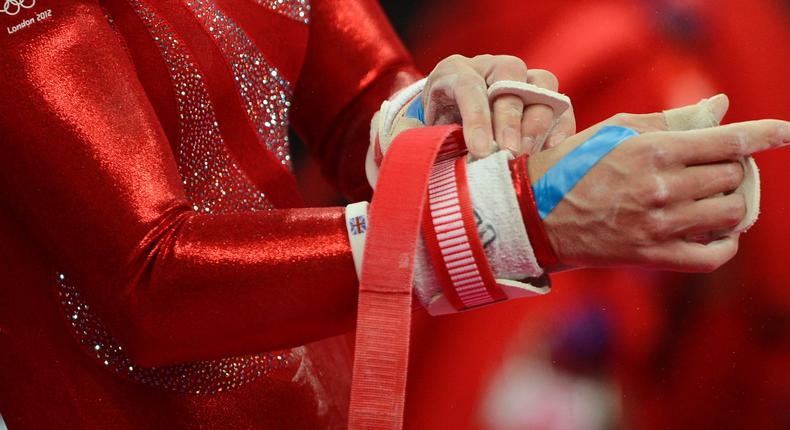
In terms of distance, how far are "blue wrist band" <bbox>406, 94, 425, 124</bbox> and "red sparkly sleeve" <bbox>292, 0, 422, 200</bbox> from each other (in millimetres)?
178

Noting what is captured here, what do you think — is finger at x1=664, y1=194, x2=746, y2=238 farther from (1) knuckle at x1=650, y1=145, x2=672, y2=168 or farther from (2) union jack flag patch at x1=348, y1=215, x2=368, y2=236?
(2) union jack flag patch at x1=348, y1=215, x2=368, y2=236

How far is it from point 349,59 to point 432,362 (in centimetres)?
37

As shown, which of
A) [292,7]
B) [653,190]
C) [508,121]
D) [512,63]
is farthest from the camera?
[292,7]

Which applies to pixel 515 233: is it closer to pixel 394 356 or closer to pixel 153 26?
pixel 394 356

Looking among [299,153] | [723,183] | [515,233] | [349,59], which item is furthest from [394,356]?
[299,153]

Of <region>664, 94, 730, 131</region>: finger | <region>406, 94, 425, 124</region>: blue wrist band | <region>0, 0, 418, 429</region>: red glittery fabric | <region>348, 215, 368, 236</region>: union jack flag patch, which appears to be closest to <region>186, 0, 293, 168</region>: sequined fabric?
<region>0, 0, 418, 429</region>: red glittery fabric

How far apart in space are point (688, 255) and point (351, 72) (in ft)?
1.67

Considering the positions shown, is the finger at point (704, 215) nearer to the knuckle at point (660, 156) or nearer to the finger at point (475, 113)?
the knuckle at point (660, 156)

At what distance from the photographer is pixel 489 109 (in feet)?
2.37

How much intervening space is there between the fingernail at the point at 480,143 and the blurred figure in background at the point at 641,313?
0.43 meters

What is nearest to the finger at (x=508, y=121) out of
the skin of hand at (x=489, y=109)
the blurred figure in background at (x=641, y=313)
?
the skin of hand at (x=489, y=109)

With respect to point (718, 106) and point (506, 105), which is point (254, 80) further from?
point (718, 106)

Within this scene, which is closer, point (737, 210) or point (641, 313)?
point (737, 210)

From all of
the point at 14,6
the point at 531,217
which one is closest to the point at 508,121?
the point at 531,217
